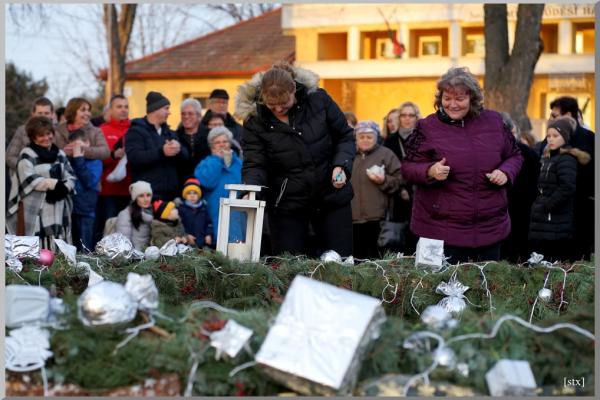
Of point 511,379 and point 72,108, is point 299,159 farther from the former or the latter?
point 72,108

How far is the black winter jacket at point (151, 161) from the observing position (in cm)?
883

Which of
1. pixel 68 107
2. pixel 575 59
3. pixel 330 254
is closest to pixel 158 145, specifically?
pixel 68 107

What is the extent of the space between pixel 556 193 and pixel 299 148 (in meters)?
3.01

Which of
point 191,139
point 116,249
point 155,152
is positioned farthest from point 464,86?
point 191,139

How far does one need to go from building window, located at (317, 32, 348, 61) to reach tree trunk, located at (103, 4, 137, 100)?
6231 millimetres

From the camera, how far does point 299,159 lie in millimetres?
6188

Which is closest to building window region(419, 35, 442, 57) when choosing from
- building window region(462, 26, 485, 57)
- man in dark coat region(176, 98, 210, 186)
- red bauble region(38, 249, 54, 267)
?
building window region(462, 26, 485, 57)

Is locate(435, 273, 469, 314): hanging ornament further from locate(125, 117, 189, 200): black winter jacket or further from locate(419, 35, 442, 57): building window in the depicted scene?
locate(419, 35, 442, 57): building window

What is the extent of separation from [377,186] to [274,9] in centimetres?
2718

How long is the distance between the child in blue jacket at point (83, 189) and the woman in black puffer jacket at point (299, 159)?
3088 millimetres

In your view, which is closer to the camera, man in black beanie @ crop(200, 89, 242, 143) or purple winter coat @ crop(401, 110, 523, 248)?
purple winter coat @ crop(401, 110, 523, 248)

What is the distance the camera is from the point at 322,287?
3.48 m

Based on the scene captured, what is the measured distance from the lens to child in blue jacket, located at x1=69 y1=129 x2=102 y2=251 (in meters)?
8.95

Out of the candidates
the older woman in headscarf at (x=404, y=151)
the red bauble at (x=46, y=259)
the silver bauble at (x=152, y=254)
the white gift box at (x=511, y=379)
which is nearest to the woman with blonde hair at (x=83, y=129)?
Result: the older woman in headscarf at (x=404, y=151)
